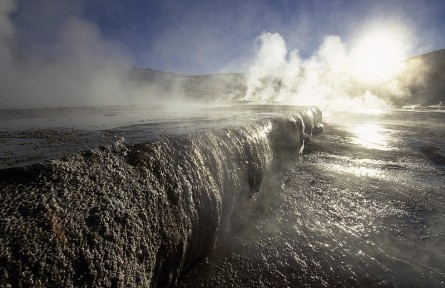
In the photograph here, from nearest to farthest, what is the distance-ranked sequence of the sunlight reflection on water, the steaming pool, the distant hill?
the steaming pool → the sunlight reflection on water → the distant hill

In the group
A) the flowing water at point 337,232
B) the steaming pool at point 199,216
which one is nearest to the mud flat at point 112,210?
the steaming pool at point 199,216

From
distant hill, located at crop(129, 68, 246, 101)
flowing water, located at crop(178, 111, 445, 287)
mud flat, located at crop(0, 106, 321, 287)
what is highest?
distant hill, located at crop(129, 68, 246, 101)

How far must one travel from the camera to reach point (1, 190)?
1.40 meters

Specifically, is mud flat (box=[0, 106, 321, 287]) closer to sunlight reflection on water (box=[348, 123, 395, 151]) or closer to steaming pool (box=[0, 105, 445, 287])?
steaming pool (box=[0, 105, 445, 287])

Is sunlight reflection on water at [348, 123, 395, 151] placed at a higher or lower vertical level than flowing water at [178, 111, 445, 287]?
higher

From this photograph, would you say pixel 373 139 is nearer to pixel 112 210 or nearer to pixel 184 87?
pixel 112 210

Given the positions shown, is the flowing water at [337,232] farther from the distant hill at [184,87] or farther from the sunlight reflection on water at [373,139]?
the distant hill at [184,87]

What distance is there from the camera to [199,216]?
271 cm

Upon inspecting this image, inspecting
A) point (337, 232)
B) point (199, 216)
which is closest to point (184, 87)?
point (337, 232)

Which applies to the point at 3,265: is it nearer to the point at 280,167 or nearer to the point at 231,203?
the point at 231,203

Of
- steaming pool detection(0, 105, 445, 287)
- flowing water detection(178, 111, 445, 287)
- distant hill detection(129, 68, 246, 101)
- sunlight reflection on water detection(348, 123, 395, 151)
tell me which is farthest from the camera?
distant hill detection(129, 68, 246, 101)

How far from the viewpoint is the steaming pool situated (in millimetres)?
1452

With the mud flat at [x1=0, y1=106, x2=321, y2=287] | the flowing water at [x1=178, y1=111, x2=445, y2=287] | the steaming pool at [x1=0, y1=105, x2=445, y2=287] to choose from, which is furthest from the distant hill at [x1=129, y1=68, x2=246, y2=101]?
the mud flat at [x1=0, y1=106, x2=321, y2=287]

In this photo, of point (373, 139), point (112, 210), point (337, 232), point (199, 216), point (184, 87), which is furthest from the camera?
Answer: point (184, 87)
